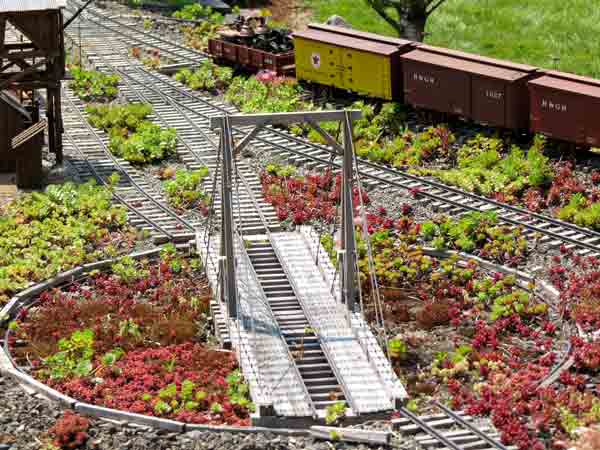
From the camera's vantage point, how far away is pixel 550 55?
Answer: 53.6m

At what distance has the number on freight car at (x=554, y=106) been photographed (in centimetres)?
3853

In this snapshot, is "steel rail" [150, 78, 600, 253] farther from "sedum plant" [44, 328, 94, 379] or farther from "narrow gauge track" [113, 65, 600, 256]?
"sedum plant" [44, 328, 94, 379]

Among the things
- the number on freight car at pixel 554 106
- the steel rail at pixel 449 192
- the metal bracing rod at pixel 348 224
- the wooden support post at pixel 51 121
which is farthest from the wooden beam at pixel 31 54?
the number on freight car at pixel 554 106

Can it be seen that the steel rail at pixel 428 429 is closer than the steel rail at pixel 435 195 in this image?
Yes

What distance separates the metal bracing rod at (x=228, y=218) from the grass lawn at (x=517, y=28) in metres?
25.0

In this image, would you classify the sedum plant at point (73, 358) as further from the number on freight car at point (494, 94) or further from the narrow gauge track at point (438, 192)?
the number on freight car at point (494, 94)

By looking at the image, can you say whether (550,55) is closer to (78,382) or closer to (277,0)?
(277,0)

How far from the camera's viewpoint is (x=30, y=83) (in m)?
40.7

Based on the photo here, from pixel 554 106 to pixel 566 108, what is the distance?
45cm

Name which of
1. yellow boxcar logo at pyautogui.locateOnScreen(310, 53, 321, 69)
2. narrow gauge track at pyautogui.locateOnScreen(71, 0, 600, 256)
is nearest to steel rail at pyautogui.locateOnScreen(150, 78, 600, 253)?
narrow gauge track at pyautogui.locateOnScreen(71, 0, 600, 256)

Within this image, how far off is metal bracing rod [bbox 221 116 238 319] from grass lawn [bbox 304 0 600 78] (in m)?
25.0

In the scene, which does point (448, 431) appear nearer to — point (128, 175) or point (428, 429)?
point (428, 429)

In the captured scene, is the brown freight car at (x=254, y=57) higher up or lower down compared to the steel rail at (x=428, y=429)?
higher up

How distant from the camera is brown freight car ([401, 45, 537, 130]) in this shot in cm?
4038
